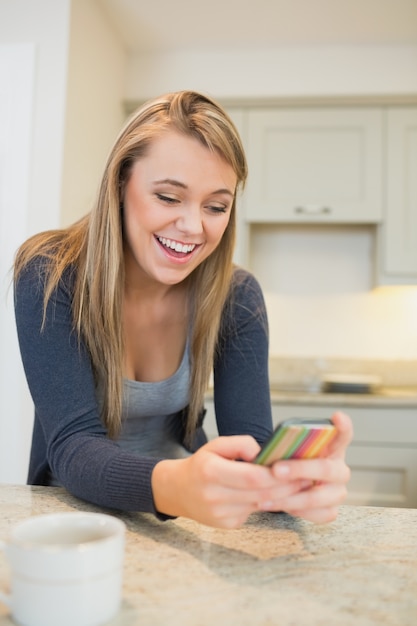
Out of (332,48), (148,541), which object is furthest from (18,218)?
(148,541)

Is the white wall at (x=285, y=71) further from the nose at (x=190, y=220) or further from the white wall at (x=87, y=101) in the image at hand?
the nose at (x=190, y=220)

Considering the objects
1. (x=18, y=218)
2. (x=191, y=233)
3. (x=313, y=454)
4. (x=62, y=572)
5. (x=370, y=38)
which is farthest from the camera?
(x=370, y=38)

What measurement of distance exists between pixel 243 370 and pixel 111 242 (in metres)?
0.34

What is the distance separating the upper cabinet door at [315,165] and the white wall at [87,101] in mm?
681

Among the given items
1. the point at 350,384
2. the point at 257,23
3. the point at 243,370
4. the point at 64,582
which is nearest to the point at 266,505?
the point at 64,582

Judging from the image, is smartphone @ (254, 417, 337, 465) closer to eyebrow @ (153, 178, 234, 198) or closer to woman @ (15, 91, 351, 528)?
woman @ (15, 91, 351, 528)

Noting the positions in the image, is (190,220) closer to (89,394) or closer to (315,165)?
(89,394)

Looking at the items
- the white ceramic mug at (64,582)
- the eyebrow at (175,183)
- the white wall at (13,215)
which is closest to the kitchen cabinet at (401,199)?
the white wall at (13,215)

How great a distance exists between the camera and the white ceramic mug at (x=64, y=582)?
0.48 metres

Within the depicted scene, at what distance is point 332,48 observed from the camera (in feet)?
9.61

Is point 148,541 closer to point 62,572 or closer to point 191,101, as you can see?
point 62,572

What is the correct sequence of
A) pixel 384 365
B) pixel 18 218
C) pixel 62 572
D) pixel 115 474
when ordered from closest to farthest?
pixel 62 572, pixel 115 474, pixel 18 218, pixel 384 365

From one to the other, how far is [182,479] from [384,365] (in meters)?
2.60

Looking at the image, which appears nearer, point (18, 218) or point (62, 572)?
point (62, 572)
